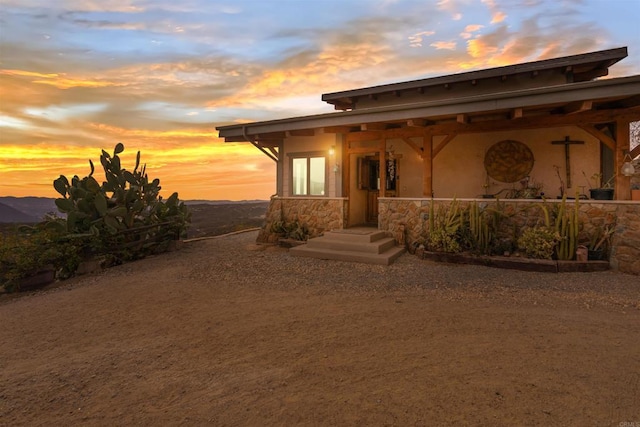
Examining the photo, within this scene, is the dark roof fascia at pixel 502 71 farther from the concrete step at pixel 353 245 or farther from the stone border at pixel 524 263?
the stone border at pixel 524 263

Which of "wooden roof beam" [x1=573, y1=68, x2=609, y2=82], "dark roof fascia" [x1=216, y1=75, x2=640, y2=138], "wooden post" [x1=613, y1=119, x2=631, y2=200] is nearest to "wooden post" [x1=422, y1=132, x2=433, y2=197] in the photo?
"dark roof fascia" [x1=216, y1=75, x2=640, y2=138]

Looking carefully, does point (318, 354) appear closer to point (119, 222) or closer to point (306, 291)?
point (306, 291)

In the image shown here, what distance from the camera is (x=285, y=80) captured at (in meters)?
11.9

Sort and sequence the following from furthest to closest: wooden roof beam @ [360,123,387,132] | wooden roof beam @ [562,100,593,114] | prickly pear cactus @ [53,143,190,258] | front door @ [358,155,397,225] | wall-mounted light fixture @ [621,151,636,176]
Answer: front door @ [358,155,397,225]
wooden roof beam @ [360,123,387,132]
prickly pear cactus @ [53,143,190,258]
wooden roof beam @ [562,100,593,114]
wall-mounted light fixture @ [621,151,636,176]

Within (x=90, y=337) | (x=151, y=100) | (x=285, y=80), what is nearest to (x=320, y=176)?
(x=285, y=80)

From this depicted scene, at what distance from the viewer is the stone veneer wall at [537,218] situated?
21.7 ft

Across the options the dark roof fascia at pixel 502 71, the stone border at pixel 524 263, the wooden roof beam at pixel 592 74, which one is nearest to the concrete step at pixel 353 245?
the stone border at pixel 524 263

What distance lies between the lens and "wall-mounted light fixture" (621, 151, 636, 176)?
22.9 ft

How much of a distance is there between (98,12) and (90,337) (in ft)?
22.6

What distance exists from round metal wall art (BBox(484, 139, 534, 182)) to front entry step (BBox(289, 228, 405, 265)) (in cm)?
418

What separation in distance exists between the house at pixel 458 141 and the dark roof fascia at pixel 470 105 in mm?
24

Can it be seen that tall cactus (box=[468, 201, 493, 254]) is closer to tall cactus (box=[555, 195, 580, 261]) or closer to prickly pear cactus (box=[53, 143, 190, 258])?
tall cactus (box=[555, 195, 580, 261])

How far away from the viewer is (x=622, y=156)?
7395 millimetres

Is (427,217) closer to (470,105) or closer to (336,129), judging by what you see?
(470,105)
